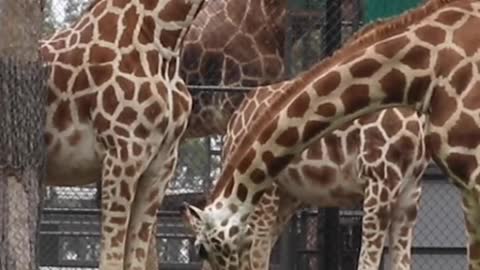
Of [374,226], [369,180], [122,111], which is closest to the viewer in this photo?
[122,111]

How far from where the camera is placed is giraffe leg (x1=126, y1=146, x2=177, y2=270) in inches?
395

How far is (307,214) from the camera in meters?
14.2

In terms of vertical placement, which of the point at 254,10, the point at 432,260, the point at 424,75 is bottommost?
the point at 432,260

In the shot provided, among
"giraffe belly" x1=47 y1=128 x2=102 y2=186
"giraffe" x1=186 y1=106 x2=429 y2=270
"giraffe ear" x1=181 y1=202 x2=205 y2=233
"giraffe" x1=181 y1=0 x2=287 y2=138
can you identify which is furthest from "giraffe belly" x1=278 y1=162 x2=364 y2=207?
"giraffe ear" x1=181 y1=202 x2=205 y2=233

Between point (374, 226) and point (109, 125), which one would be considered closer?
point (109, 125)

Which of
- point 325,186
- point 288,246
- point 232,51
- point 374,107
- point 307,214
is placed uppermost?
point 232,51

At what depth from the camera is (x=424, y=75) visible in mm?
8094

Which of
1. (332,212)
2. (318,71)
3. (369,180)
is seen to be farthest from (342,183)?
(318,71)

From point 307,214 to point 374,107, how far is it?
6.11 m

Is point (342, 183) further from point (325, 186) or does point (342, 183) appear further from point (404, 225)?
point (404, 225)

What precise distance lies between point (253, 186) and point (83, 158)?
2.40 metres

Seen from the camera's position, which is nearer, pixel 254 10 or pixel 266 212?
pixel 266 212

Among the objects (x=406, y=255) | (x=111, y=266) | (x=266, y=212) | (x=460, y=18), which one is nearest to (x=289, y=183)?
(x=266, y=212)

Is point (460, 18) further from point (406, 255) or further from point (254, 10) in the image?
point (254, 10)
